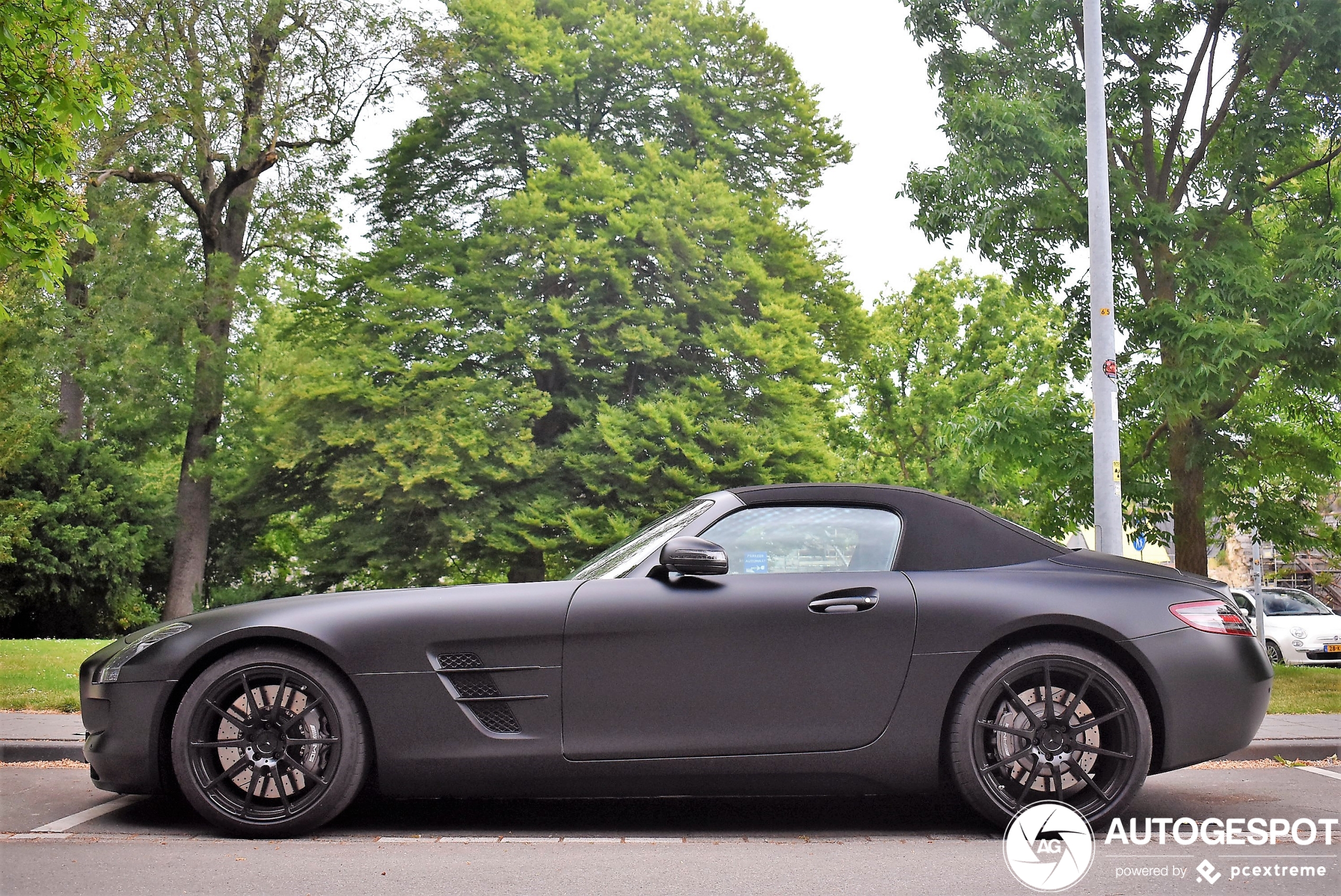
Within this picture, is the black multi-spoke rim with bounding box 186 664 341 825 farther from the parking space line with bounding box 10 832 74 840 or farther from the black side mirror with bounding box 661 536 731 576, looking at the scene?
the black side mirror with bounding box 661 536 731 576

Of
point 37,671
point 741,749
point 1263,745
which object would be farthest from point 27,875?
point 37,671

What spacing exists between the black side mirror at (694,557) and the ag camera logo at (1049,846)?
1.52m

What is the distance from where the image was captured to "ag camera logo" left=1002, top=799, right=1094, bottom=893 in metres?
3.84

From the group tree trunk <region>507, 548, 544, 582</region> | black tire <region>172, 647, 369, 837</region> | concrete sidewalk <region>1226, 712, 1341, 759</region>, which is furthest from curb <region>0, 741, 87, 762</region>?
tree trunk <region>507, 548, 544, 582</region>

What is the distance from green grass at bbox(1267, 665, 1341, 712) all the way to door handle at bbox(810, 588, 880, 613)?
14.6ft

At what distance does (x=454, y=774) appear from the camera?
Answer: 14.4 ft

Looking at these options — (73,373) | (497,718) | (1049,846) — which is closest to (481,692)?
(497,718)

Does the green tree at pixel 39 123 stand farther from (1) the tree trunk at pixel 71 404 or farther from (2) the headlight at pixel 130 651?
(1) the tree trunk at pixel 71 404

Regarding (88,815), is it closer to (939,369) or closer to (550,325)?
(550,325)

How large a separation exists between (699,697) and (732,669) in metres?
0.17

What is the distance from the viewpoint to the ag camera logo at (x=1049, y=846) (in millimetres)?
3842

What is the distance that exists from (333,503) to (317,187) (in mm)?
8458

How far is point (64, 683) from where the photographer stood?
9.73 meters

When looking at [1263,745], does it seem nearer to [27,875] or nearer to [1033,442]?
[27,875]
